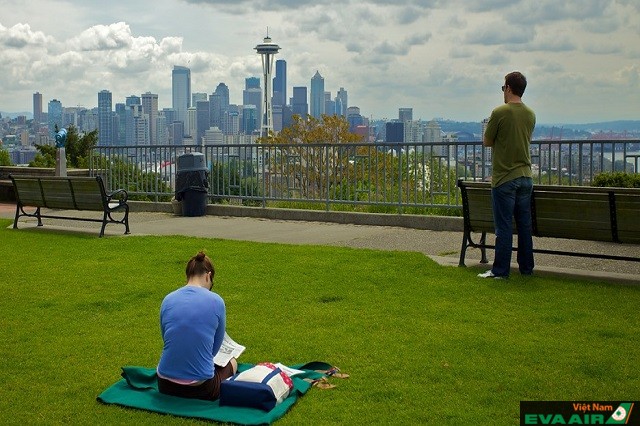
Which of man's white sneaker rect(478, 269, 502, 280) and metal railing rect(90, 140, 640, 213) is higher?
metal railing rect(90, 140, 640, 213)

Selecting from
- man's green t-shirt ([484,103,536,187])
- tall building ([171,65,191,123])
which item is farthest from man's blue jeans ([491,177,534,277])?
tall building ([171,65,191,123])

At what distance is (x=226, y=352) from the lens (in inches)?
259

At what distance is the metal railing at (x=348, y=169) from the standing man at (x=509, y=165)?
4.20 meters

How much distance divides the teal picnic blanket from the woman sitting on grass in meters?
0.08

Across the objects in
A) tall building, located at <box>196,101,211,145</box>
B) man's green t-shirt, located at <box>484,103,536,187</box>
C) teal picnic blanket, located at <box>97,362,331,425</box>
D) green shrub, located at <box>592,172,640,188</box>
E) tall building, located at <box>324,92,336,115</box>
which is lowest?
teal picnic blanket, located at <box>97,362,331,425</box>

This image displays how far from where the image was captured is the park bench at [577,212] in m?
10.3

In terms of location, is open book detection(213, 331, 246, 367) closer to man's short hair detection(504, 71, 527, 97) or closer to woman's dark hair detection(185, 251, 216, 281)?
woman's dark hair detection(185, 251, 216, 281)

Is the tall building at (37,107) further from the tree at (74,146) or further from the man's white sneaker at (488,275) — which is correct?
the man's white sneaker at (488,275)

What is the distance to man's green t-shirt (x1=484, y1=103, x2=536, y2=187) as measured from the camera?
34.3 ft

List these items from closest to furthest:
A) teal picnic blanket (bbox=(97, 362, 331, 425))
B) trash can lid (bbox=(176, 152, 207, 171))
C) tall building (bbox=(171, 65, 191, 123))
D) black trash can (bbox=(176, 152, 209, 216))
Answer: teal picnic blanket (bbox=(97, 362, 331, 425)) → black trash can (bbox=(176, 152, 209, 216)) → trash can lid (bbox=(176, 152, 207, 171)) → tall building (bbox=(171, 65, 191, 123))

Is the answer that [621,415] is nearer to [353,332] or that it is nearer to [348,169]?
[353,332]

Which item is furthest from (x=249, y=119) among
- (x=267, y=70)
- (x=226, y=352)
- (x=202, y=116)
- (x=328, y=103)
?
(x=226, y=352)

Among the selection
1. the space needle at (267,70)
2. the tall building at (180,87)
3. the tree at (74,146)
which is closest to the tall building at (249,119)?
the tall building at (180,87)

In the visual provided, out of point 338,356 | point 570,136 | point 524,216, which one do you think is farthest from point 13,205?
point 338,356
